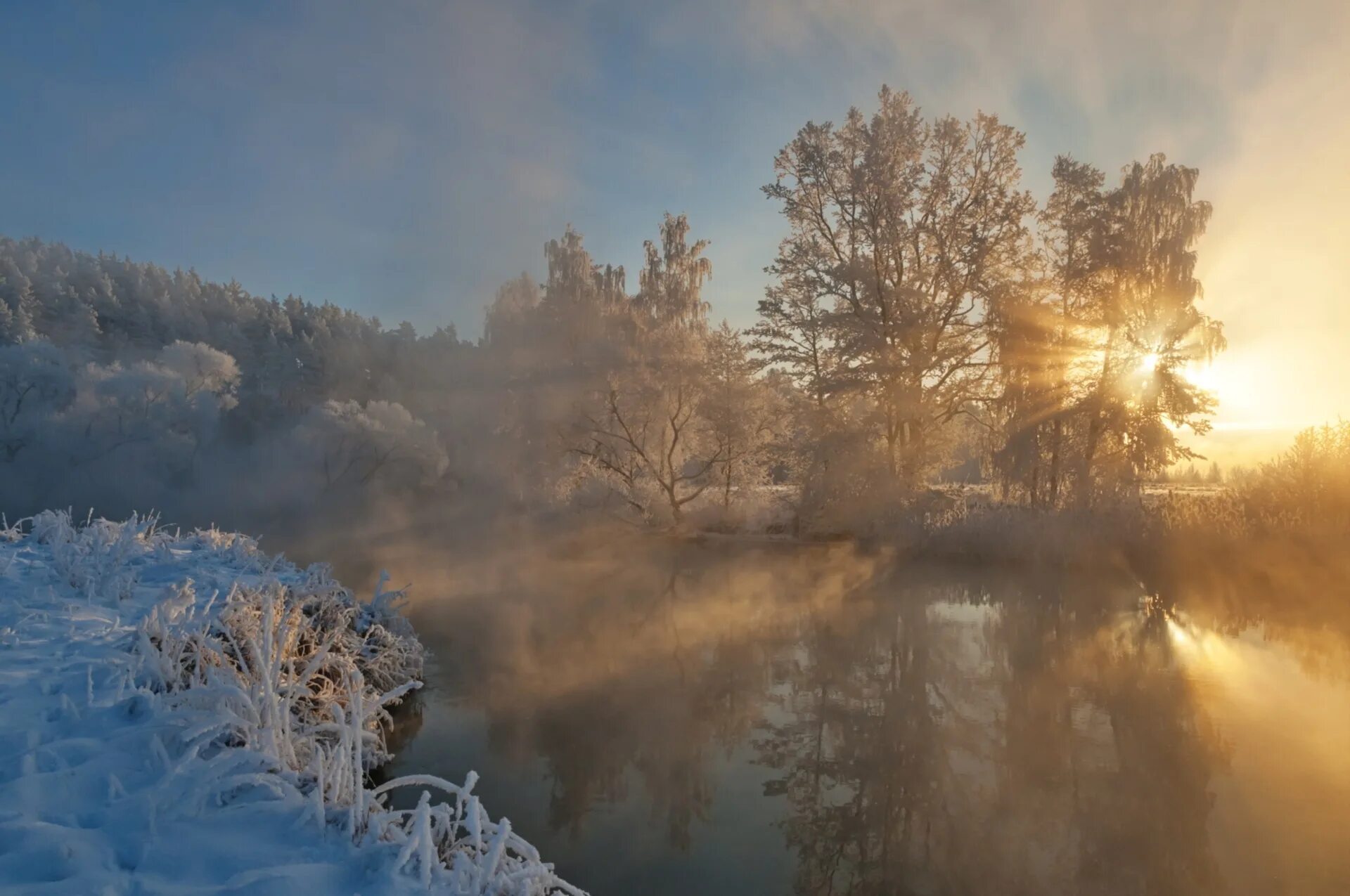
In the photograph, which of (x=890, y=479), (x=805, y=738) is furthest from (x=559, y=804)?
(x=890, y=479)

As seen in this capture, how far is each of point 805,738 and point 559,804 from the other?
8.42 ft

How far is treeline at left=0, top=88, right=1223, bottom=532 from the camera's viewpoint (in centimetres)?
1825

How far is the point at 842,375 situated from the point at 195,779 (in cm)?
1860

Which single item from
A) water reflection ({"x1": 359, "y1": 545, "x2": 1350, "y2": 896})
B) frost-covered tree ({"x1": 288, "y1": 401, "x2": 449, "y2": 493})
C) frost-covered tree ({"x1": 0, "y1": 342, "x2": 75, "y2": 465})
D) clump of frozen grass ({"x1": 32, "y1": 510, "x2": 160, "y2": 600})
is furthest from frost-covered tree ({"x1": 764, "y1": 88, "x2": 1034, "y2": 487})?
frost-covered tree ({"x1": 0, "y1": 342, "x2": 75, "y2": 465})

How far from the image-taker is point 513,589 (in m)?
15.6

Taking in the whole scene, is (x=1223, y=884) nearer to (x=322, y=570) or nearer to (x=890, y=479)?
(x=322, y=570)

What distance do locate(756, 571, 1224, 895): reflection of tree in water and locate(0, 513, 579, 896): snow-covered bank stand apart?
113 inches

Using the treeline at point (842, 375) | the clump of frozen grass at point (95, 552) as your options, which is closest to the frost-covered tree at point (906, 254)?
the treeline at point (842, 375)

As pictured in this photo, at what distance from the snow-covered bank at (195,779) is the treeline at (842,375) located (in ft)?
55.1

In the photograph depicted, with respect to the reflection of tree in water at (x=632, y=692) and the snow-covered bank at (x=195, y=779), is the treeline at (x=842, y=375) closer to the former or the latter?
the reflection of tree in water at (x=632, y=692)

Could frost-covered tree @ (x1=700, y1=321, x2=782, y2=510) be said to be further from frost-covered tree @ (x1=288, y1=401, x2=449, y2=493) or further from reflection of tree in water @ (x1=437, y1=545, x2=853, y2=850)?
frost-covered tree @ (x1=288, y1=401, x2=449, y2=493)

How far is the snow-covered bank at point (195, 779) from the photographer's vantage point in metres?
2.71

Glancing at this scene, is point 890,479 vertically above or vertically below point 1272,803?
above

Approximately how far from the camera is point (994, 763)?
639 cm
